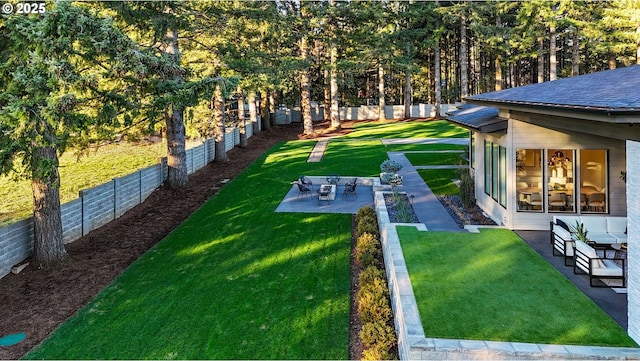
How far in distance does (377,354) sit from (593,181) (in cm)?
748

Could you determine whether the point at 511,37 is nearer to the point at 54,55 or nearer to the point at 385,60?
the point at 385,60

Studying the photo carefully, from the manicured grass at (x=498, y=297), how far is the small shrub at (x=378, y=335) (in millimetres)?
640

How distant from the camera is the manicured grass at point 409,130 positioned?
3291cm

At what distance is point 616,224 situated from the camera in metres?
9.65

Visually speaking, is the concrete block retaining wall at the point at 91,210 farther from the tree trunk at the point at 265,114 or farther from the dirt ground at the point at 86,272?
the tree trunk at the point at 265,114

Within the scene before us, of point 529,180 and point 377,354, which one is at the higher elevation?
point 529,180

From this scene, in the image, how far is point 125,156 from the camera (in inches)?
1022

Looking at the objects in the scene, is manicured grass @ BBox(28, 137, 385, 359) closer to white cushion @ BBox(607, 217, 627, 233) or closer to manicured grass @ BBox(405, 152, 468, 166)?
white cushion @ BBox(607, 217, 627, 233)

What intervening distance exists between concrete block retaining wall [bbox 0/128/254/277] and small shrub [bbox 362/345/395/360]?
25.4 ft

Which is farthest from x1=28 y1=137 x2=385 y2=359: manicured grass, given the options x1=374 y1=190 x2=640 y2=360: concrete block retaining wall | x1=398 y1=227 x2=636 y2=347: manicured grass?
x1=398 y1=227 x2=636 y2=347: manicured grass

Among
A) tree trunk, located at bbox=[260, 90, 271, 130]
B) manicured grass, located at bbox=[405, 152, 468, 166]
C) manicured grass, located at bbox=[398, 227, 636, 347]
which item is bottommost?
manicured grass, located at bbox=[398, 227, 636, 347]

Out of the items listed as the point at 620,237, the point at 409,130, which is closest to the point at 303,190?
the point at 620,237

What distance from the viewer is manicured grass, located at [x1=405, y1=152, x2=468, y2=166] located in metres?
21.8

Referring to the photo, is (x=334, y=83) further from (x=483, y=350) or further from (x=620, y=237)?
(x=483, y=350)
